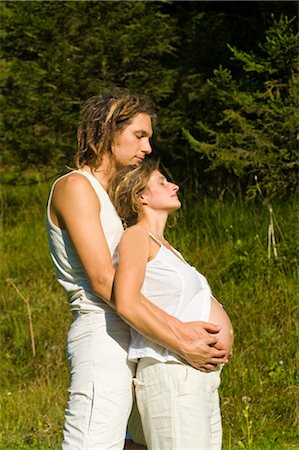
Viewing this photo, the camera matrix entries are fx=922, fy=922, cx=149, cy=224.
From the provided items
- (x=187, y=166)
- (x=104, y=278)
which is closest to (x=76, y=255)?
(x=104, y=278)

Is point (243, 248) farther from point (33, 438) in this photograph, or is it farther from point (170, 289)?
point (170, 289)

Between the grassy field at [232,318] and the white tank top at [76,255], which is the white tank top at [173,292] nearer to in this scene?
the white tank top at [76,255]

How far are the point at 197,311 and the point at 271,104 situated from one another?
244 inches

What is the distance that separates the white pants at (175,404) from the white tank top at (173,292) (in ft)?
0.37

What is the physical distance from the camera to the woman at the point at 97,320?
3197mm

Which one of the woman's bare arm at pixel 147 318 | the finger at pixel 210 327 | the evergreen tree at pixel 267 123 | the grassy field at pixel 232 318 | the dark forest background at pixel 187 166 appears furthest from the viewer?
the evergreen tree at pixel 267 123

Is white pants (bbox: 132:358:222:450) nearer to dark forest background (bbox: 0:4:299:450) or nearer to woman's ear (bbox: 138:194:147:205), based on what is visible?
woman's ear (bbox: 138:194:147:205)

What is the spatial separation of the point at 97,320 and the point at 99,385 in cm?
23

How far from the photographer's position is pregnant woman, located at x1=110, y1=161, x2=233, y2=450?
3.17 metres

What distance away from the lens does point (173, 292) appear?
3289 mm

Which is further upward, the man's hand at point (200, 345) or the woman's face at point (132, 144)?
the woman's face at point (132, 144)

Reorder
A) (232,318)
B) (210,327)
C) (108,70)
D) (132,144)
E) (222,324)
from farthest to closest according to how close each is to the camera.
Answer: (108,70), (232,318), (132,144), (222,324), (210,327)

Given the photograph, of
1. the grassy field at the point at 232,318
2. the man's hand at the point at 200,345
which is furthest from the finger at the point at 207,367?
the grassy field at the point at 232,318

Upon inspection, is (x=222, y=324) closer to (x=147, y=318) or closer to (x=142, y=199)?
(x=147, y=318)
